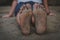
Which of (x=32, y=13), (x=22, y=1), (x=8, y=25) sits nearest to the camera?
(x=32, y=13)

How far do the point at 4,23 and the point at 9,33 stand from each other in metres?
0.25

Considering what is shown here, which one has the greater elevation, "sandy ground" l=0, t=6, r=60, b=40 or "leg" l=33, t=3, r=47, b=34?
"leg" l=33, t=3, r=47, b=34

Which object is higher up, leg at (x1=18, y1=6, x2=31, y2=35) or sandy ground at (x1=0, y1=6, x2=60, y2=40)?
leg at (x1=18, y1=6, x2=31, y2=35)

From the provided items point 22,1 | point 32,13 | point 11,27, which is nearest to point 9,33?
point 11,27

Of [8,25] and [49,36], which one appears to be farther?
[8,25]

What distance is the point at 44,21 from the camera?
1.26 metres

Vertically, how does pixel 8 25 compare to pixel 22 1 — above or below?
below

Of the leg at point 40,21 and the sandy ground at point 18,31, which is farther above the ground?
the leg at point 40,21

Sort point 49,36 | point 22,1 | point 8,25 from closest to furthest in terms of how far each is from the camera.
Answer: point 49,36 < point 8,25 < point 22,1

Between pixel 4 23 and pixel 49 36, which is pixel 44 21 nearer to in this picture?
pixel 49 36

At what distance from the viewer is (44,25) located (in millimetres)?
1246

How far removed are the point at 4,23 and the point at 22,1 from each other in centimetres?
27

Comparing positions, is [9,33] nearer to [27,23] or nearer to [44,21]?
[27,23]

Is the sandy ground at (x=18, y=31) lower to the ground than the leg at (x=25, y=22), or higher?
lower
